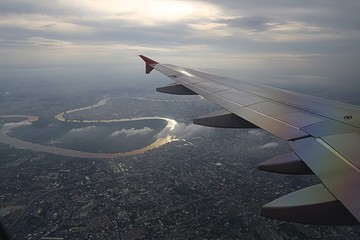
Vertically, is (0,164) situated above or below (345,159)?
below

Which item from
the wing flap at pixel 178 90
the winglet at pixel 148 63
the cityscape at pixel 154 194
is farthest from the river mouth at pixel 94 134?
the wing flap at pixel 178 90

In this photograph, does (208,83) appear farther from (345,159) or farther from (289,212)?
(289,212)

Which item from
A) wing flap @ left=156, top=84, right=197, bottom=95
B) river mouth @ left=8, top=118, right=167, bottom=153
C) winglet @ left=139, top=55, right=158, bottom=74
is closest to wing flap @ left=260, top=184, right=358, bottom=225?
wing flap @ left=156, top=84, right=197, bottom=95

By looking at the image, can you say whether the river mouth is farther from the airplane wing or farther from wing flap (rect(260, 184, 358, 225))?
wing flap (rect(260, 184, 358, 225))

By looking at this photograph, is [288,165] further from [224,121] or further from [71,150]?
[71,150]

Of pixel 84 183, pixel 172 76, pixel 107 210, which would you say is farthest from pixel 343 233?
pixel 84 183

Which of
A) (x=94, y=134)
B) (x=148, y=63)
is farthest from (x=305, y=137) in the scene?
(x=94, y=134)

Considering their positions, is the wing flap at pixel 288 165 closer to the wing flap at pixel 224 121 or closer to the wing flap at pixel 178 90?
the wing flap at pixel 224 121
